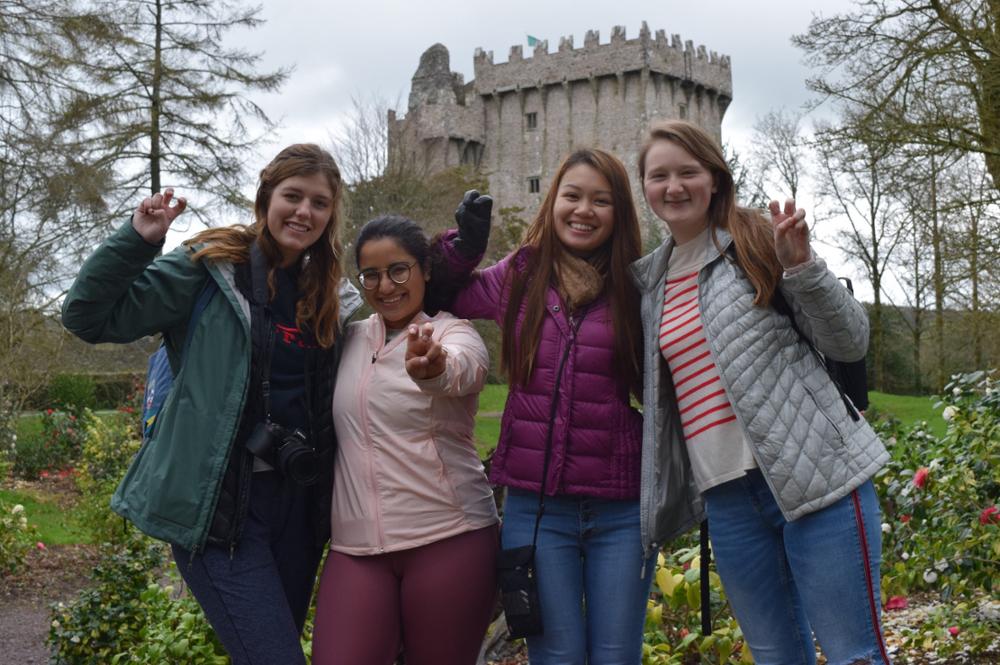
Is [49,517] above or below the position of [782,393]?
below

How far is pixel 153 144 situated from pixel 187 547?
16893 mm

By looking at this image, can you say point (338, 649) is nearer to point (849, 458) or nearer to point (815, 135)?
point (849, 458)

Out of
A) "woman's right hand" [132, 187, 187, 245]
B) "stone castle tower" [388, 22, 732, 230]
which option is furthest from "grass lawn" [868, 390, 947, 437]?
"stone castle tower" [388, 22, 732, 230]

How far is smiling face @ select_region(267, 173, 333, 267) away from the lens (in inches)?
121

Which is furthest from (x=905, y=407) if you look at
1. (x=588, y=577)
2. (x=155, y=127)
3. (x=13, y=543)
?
(x=588, y=577)

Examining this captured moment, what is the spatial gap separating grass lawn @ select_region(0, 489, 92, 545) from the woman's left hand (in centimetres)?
783

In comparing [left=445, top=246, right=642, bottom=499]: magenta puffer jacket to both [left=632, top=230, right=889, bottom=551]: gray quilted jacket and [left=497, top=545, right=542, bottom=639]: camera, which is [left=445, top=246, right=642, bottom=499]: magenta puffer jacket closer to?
[left=632, top=230, right=889, bottom=551]: gray quilted jacket

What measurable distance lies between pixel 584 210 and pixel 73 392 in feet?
62.0

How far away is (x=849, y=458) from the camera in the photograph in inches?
109

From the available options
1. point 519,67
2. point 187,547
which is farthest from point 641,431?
point 519,67

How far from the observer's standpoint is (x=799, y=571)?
2809mm

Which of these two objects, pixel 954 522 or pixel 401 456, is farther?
pixel 954 522

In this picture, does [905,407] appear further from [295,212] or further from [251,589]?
[251,589]

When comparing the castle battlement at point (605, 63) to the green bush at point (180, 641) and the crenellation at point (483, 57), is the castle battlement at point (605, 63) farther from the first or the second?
the green bush at point (180, 641)
